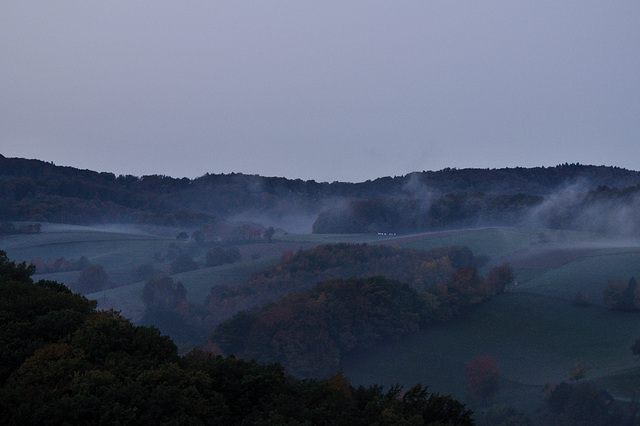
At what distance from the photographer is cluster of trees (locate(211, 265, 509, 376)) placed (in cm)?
4434

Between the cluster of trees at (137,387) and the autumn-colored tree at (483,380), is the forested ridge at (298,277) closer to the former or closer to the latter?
the autumn-colored tree at (483,380)

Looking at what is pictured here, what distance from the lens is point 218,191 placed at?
187250 millimetres

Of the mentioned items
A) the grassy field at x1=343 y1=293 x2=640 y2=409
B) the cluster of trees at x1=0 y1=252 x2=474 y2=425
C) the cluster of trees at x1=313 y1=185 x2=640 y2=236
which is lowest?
the grassy field at x1=343 y1=293 x2=640 y2=409

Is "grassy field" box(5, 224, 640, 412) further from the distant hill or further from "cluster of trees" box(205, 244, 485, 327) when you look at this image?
the distant hill

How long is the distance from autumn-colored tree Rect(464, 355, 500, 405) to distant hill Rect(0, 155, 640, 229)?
114302 millimetres

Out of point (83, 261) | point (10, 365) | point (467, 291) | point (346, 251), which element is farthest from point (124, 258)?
point (10, 365)

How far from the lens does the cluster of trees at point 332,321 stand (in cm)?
4434

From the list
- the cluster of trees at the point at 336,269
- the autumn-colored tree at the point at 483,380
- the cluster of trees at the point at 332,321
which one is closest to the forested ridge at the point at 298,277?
the cluster of trees at the point at 336,269

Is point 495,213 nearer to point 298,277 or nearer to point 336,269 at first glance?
point 336,269

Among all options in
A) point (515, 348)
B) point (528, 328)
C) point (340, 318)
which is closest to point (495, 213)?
point (528, 328)

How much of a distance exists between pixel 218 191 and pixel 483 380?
156m

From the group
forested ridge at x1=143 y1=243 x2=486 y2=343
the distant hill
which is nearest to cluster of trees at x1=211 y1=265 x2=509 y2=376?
forested ridge at x1=143 y1=243 x2=486 y2=343

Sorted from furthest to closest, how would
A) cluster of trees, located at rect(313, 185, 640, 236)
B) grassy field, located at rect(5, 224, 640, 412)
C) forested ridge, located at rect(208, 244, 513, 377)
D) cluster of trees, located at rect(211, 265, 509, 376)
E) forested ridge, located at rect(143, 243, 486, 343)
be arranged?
cluster of trees, located at rect(313, 185, 640, 236)
forested ridge, located at rect(143, 243, 486, 343)
forested ridge, located at rect(208, 244, 513, 377)
cluster of trees, located at rect(211, 265, 509, 376)
grassy field, located at rect(5, 224, 640, 412)

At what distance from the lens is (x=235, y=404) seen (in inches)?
499
